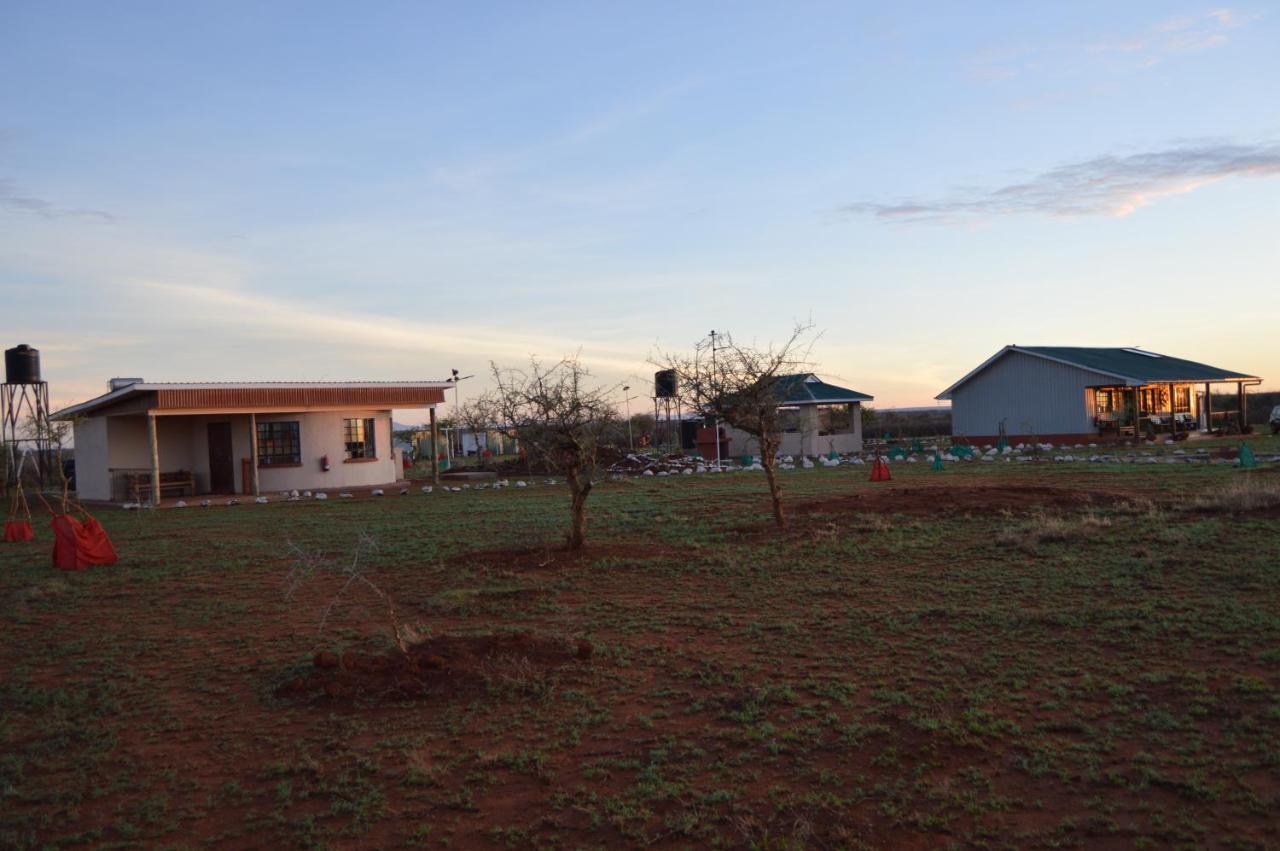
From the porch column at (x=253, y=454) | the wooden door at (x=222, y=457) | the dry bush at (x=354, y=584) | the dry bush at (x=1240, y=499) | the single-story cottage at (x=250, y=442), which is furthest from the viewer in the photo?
the wooden door at (x=222, y=457)

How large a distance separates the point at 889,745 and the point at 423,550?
9.30 meters

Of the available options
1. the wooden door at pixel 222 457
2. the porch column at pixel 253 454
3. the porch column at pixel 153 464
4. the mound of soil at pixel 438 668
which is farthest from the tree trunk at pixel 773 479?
the wooden door at pixel 222 457

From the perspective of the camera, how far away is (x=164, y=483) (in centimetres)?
2569

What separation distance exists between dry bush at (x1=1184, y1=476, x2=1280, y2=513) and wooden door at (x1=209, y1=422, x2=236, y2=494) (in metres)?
23.1

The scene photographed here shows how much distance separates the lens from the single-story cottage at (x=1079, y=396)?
36.6 meters

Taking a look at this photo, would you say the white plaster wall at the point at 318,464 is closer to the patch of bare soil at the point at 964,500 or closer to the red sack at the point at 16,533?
the red sack at the point at 16,533

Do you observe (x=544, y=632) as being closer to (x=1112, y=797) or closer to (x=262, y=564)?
(x=1112, y=797)

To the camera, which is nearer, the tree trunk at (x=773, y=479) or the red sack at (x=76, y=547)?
the red sack at (x=76, y=547)

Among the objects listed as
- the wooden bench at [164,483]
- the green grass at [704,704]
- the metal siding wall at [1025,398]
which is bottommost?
the green grass at [704,704]

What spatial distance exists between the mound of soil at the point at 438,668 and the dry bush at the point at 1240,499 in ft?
33.1

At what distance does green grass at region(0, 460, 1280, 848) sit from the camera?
15.9 feet

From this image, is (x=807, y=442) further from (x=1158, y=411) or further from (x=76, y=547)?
(x=76, y=547)

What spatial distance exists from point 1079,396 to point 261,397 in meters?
28.9

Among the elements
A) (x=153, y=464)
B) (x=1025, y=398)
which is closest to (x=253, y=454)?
(x=153, y=464)
